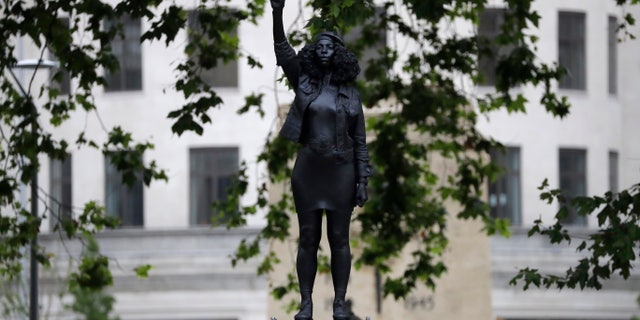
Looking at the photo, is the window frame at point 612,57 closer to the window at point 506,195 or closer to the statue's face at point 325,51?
the window at point 506,195

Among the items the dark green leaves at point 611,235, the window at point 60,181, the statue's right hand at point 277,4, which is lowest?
the dark green leaves at point 611,235

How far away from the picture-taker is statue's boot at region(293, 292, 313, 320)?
690 inches

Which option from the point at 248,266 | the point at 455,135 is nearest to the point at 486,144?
the point at 455,135

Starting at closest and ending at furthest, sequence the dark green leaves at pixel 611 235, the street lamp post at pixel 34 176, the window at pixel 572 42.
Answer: the dark green leaves at pixel 611 235
the street lamp post at pixel 34 176
the window at pixel 572 42

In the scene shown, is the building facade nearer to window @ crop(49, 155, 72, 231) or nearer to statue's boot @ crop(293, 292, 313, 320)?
window @ crop(49, 155, 72, 231)

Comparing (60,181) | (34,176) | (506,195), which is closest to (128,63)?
(60,181)

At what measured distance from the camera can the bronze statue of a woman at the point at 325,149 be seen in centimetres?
1775

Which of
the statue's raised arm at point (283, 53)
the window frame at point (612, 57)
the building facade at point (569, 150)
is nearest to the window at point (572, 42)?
the building facade at point (569, 150)

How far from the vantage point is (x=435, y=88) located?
3356 centimetres

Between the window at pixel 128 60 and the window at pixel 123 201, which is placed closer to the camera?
the window at pixel 128 60

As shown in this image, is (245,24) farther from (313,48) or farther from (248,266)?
(313,48)

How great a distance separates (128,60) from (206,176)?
10.5 feet

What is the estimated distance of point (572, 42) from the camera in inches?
2089

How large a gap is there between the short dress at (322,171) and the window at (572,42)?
3540cm
